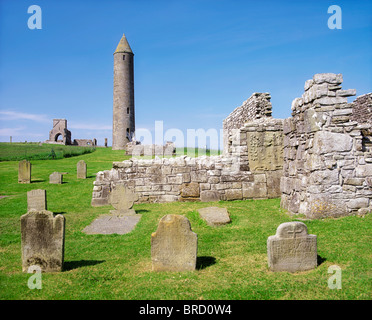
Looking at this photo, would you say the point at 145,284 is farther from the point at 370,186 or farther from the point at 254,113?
the point at 254,113

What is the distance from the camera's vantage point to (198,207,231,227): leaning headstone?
755 centimetres

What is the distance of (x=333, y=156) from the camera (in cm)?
736

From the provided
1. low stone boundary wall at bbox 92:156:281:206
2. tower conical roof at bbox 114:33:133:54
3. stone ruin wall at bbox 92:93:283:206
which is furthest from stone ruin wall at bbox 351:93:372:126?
tower conical roof at bbox 114:33:133:54

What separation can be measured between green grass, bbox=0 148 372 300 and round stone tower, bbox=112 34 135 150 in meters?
38.3

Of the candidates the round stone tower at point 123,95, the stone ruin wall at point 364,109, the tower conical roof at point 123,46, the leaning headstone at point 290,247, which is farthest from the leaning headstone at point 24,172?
the tower conical roof at point 123,46

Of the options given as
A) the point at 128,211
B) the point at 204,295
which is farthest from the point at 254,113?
the point at 204,295

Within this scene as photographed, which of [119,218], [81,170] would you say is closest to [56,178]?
[81,170]

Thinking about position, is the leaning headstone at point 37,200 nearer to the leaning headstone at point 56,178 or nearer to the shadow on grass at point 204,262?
the shadow on grass at point 204,262

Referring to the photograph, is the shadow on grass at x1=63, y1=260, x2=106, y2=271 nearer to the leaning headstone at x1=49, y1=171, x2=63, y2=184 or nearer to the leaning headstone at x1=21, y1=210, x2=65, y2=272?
Result: the leaning headstone at x1=21, y1=210, x2=65, y2=272

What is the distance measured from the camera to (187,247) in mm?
4816

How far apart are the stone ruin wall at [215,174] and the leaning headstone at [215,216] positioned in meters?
2.23

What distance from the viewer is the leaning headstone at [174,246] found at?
482cm

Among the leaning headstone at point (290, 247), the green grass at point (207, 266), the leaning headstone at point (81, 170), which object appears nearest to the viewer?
the green grass at point (207, 266)
